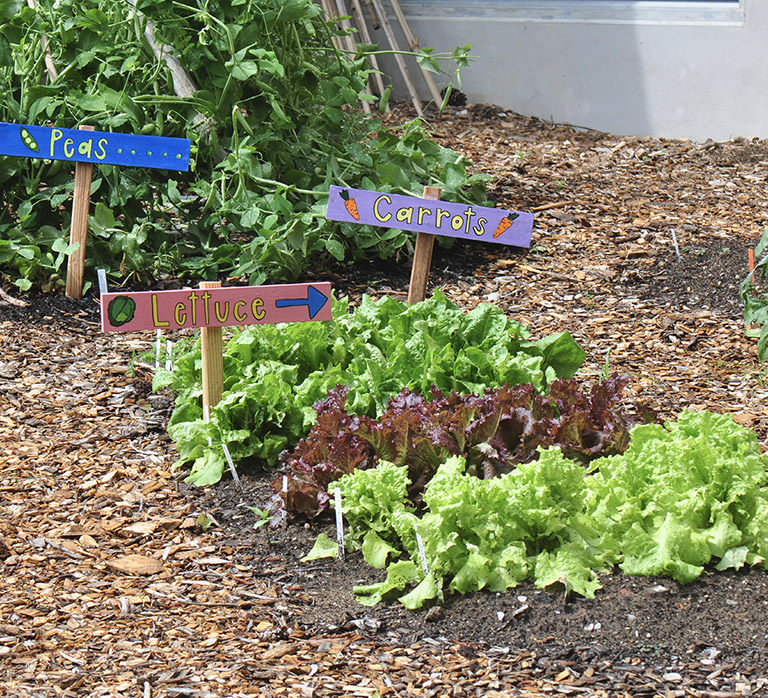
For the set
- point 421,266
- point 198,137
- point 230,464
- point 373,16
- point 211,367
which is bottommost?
point 230,464

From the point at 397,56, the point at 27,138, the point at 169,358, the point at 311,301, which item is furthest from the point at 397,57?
the point at 311,301

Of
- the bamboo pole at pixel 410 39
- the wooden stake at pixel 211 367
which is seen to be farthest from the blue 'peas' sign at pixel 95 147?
the bamboo pole at pixel 410 39

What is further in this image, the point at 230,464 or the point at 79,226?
the point at 79,226

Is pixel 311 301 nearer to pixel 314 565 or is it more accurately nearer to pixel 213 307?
pixel 213 307

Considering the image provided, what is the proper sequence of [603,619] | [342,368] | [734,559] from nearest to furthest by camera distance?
[603,619] < [734,559] < [342,368]

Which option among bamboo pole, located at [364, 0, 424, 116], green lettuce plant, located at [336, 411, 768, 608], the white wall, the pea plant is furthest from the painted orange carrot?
bamboo pole, located at [364, 0, 424, 116]

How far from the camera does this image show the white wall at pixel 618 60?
7.02 m

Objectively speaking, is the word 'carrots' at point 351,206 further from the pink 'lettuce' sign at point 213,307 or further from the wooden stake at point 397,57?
the wooden stake at point 397,57

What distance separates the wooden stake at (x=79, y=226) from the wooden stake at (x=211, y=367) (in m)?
1.67

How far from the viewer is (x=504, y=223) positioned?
12.5 ft

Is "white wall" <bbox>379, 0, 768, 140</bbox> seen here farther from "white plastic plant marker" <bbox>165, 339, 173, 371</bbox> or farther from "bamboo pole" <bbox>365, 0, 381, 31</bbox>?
"white plastic plant marker" <bbox>165, 339, 173, 371</bbox>

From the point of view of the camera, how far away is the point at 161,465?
11.2 ft

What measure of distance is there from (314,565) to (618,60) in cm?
588

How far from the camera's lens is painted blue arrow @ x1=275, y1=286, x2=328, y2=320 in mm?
3225
